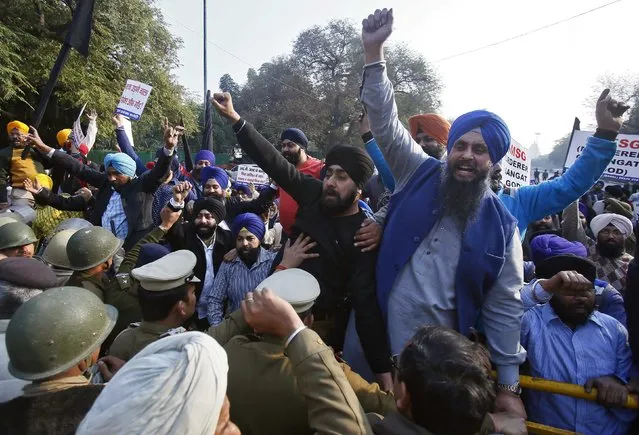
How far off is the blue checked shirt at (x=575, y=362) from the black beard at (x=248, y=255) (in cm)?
194

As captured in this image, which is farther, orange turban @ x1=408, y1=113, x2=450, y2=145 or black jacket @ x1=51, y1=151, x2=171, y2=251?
black jacket @ x1=51, y1=151, x2=171, y2=251

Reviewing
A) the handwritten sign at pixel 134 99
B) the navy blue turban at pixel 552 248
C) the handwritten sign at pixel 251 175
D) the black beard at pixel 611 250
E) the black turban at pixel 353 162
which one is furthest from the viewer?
the handwritten sign at pixel 251 175

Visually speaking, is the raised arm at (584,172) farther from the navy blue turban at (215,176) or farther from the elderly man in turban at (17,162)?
the elderly man in turban at (17,162)

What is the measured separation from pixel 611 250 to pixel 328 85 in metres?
36.5

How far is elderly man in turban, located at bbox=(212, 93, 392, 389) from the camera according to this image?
2.24 m

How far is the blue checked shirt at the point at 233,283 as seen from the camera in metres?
3.24

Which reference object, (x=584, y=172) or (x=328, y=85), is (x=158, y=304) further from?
(x=328, y=85)

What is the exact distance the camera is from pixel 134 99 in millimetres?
7383

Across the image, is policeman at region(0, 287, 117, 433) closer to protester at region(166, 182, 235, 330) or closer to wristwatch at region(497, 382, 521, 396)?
wristwatch at region(497, 382, 521, 396)

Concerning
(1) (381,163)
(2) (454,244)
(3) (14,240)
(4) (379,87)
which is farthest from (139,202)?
(2) (454,244)

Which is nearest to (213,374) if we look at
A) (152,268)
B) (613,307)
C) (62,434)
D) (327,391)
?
(327,391)

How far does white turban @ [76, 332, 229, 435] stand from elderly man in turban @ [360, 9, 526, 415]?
116 centimetres

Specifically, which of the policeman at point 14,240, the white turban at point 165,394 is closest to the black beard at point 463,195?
the white turban at point 165,394

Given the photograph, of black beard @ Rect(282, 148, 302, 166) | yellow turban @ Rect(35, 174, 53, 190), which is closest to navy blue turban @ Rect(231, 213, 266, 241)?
black beard @ Rect(282, 148, 302, 166)
